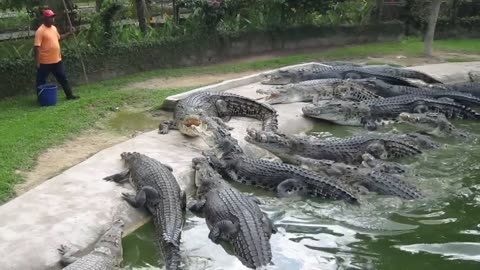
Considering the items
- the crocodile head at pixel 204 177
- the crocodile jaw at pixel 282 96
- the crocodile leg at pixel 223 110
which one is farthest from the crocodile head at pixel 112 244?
the crocodile jaw at pixel 282 96

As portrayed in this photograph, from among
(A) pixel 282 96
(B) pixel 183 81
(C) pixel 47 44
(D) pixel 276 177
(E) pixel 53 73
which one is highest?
A: (C) pixel 47 44

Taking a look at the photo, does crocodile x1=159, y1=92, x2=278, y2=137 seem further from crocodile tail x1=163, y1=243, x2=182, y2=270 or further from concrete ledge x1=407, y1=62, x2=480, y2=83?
concrete ledge x1=407, y1=62, x2=480, y2=83

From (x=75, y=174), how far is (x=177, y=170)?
1.17 metres

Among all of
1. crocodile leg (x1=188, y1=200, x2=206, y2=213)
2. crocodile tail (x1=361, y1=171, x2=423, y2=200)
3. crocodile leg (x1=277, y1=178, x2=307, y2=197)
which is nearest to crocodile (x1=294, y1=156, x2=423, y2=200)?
crocodile tail (x1=361, y1=171, x2=423, y2=200)

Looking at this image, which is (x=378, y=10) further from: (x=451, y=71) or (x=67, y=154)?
(x=67, y=154)

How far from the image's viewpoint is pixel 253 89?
36.4 ft

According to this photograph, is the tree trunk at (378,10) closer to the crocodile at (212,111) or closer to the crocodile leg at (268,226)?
the crocodile at (212,111)

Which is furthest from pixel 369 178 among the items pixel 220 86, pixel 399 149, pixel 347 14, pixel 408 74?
pixel 347 14

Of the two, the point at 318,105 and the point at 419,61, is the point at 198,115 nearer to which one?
the point at 318,105

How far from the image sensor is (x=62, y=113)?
9.14 m

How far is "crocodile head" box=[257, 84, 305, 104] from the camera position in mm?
10180

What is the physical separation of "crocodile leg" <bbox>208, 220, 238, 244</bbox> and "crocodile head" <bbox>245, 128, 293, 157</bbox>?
2398 mm

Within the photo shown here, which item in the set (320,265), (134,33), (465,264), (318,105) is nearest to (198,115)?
(318,105)

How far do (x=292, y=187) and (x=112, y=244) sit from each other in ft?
7.75
